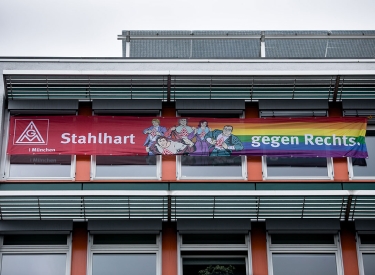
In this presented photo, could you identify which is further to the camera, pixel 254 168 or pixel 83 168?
pixel 254 168

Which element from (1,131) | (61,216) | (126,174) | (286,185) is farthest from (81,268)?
(286,185)

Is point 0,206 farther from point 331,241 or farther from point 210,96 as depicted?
point 331,241

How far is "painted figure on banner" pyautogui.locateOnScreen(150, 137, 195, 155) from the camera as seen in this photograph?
2030 centimetres

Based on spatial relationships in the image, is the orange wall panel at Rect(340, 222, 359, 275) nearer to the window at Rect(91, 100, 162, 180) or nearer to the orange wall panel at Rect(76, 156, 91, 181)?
the window at Rect(91, 100, 162, 180)

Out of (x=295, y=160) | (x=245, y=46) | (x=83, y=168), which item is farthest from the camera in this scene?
(x=245, y=46)

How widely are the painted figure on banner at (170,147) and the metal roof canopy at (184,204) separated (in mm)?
1636

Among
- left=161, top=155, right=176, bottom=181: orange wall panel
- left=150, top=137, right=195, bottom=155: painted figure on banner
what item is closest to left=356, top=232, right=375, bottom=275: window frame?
left=150, top=137, right=195, bottom=155: painted figure on banner

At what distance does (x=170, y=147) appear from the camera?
66.8ft

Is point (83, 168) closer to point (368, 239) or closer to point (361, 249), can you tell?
point (361, 249)

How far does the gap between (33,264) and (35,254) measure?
0.24 m

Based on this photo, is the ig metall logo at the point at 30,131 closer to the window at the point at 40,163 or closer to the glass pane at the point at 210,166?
the window at the point at 40,163

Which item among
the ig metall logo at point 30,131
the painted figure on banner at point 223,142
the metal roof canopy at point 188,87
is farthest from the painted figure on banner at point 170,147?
the ig metall logo at point 30,131

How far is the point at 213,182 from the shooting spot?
19.9 meters

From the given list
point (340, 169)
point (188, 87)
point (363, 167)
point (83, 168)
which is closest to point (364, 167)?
point (363, 167)
